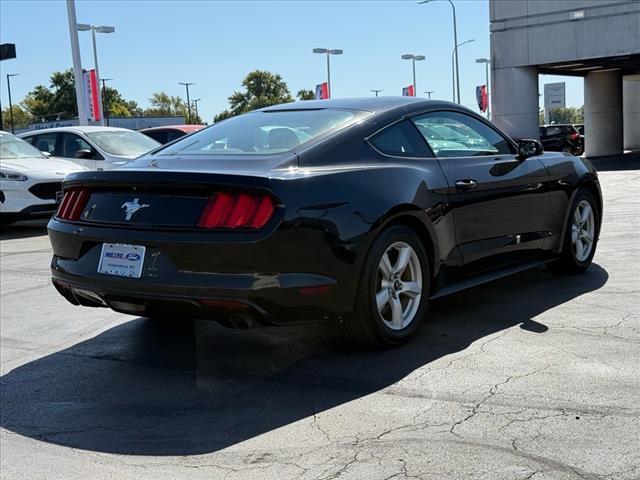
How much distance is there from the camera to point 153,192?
4.03 m

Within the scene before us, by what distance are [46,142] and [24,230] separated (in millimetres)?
2307

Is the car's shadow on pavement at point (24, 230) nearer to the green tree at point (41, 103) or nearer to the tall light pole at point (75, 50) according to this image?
the tall light pole at point (75, 50)

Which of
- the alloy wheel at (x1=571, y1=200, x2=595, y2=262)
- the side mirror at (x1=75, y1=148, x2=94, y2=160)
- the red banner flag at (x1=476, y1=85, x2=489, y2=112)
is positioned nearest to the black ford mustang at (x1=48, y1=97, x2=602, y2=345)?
the alloy wheel at (x1=571, y1=200, x2=595, y2=262)

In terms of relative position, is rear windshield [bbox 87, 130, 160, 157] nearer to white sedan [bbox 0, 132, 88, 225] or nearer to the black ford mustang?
white sedan [bbox 0, 132, 88, 225]

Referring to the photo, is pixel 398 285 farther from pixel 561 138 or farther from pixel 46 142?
pixel 561 138

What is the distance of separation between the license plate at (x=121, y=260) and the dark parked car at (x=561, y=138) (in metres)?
29.7

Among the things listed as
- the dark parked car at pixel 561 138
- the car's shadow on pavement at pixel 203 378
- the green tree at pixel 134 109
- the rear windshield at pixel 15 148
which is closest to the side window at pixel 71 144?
the rear windshield at pixel 15 148

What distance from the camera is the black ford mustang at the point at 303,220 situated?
381 centimetres

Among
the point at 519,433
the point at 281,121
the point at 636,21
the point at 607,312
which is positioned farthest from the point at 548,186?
the point at 636,21

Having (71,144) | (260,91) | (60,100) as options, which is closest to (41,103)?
(60,100)

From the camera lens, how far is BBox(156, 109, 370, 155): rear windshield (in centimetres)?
448

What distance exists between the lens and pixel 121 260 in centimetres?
404

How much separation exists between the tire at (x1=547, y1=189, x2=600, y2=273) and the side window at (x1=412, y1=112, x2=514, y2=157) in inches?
38.1

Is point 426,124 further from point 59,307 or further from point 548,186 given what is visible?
point 59,307
